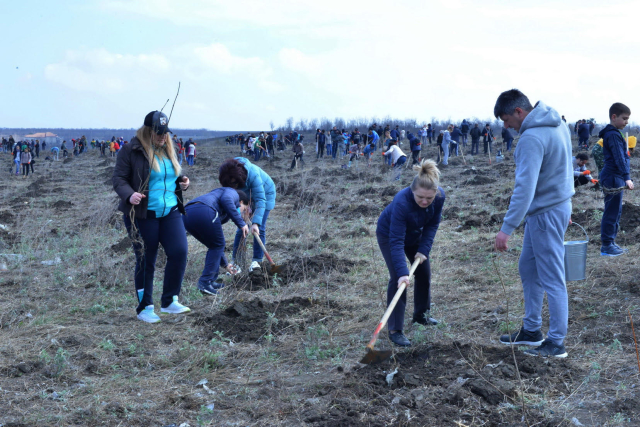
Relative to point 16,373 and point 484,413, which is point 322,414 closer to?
point 484,413

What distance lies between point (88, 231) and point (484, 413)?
8.10 m

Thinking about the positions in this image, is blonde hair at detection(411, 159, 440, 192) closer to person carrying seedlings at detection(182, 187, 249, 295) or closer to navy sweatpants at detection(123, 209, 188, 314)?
navy sweatpants at detection(123, 209, 188, 314)

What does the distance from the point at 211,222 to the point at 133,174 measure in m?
1.15

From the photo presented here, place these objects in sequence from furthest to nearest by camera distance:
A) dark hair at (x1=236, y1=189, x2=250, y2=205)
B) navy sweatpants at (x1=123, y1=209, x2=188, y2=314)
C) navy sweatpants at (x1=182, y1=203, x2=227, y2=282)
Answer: dark hair at (x1=236, y1=189, x2=250, y2=205) → navy sweatpants at (x1=182, y1=203, x2=227, y2=282) → navy sweatpants at (x1=123, y1=209, x2=188, y2=314)

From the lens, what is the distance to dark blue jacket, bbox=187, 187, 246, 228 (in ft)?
18.6

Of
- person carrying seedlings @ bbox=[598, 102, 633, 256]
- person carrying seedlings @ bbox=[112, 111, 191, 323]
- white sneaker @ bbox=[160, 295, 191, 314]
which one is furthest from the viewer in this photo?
person carrying seedlings @ bbox=[598, 102, 633, 256]

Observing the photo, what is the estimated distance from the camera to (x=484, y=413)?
9.70ft

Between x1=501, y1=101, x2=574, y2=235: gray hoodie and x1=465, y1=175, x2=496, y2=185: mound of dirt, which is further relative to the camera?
x1=465, y1=175, x2=496, y2=185: mound of dirt

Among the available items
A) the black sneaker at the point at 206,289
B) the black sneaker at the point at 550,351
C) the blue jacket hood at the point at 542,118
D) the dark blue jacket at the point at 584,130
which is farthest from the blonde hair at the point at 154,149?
the dark blue jacket at the point at 584,130

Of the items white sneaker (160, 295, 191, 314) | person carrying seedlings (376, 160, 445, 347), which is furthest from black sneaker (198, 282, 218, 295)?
person carrying seedlings (376, 160, 445, 347)

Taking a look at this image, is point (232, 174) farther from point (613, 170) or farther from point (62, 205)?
point (62, 205)

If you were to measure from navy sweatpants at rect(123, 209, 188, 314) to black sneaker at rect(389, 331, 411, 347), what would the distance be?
6.03ft

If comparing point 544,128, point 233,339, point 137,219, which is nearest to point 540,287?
point 544,128

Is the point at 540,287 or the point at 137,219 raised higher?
the point at 137,219
